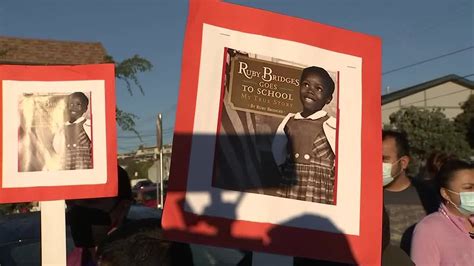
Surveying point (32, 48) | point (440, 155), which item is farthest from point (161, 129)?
point (440, 155)

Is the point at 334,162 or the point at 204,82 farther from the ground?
the point at 204,82

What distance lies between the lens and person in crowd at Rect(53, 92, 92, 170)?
2.39 metres

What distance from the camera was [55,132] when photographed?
7.93ft

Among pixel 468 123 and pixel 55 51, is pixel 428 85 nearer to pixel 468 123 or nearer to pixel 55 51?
pixel 468 123

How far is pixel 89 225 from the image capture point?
8.69ft

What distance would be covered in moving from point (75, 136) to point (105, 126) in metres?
0.13

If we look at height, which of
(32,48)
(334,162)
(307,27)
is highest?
(32,48)

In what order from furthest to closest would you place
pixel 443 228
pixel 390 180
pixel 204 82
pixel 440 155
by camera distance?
pixel 440 155 → pixel 390 180 → pixel 443 228 → pixel 204 82

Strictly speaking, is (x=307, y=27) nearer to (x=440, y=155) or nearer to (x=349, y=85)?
(x=349, y=85)

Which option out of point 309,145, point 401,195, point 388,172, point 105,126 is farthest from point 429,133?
point 309,145

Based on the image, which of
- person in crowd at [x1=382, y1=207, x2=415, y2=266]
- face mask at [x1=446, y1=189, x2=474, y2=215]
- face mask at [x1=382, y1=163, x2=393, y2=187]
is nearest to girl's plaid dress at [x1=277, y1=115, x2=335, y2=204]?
person in crowd at [x1=382, y1=207, x2=415, y2=266]

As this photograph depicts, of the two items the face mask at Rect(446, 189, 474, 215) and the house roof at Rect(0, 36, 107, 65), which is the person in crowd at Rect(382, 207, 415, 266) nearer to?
the face mask at Rect(446, 189, 474, 215)

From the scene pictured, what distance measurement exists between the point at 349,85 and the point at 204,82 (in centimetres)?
47

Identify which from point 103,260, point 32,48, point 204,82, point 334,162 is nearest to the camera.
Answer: point 204,82
